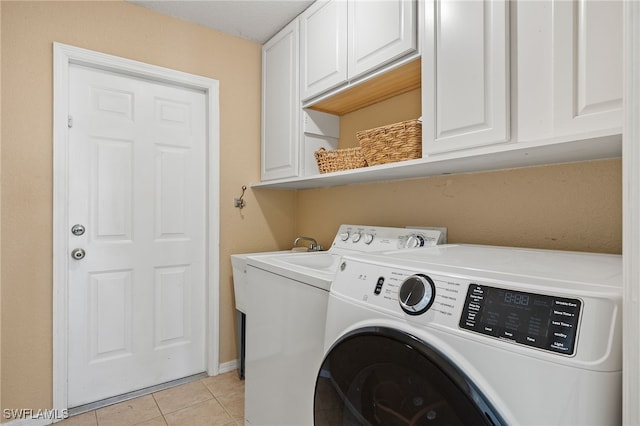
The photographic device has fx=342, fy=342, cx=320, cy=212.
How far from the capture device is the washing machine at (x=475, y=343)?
20.4 inches

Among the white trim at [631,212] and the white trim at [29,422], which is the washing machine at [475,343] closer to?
the white trim at [631,212]

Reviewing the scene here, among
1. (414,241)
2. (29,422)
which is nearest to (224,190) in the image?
(414,241)

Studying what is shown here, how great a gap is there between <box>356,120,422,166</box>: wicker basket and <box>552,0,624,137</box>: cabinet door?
0.54 metres

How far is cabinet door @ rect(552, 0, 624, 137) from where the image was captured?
0.88 m

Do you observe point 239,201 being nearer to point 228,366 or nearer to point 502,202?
point 228,366

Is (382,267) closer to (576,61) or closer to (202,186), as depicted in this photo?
(576,61)

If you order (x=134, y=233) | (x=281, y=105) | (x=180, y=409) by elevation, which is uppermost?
(x=281, y=105)

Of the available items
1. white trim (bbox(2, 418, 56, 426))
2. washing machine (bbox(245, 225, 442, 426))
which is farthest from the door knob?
washing machine (bbox(245, 225, 442, 426))

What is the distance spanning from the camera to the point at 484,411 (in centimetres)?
59

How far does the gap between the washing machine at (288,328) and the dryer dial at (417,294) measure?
39 cm

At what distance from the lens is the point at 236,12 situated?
2145mm

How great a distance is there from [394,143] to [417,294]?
0.90m

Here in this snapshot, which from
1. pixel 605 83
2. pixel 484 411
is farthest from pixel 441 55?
pixel 484 411

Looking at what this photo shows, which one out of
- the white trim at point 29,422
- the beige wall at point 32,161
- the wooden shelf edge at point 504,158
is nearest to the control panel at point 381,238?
the wooden shelf edge at point 504,158
